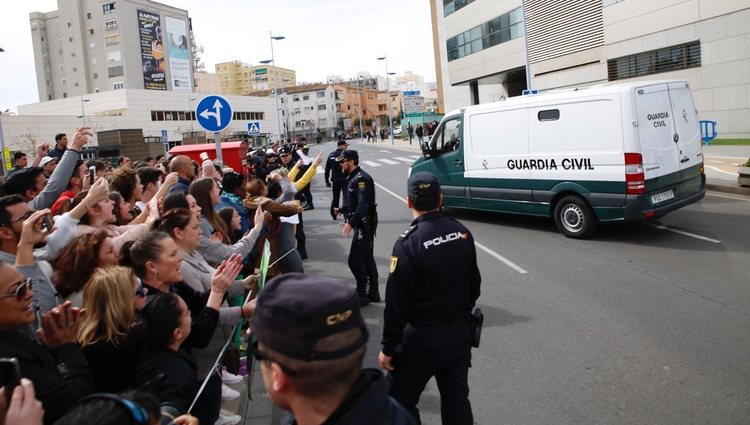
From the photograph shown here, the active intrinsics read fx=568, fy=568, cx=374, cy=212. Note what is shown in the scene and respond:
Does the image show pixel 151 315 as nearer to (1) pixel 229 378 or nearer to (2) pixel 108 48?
(1) pixel 229 378

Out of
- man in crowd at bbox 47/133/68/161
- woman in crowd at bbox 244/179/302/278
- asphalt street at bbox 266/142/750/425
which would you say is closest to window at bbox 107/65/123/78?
man in crowd at bbox 47/133/68/161

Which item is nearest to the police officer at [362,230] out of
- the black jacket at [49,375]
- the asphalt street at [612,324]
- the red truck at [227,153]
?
the asphalt street at [612,324]

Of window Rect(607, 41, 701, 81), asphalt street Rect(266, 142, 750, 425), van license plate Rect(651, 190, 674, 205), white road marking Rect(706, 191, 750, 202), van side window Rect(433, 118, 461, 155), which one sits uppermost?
window Rect(607, 41, 701, 81)

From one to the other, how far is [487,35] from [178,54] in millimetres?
74449

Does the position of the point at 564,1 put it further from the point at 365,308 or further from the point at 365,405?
the point at 365,405

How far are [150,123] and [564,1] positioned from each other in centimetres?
6379

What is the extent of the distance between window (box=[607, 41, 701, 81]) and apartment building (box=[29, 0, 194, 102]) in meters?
81.6

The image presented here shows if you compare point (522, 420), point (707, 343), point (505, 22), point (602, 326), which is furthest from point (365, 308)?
point (505, 22)

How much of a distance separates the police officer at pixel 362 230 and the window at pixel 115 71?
3758 inches

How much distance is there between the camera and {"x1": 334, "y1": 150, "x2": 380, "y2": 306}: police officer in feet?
22.8

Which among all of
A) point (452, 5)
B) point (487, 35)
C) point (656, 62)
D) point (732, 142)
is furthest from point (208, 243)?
point (452, 5)

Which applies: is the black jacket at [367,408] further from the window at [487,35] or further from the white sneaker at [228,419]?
the window at [487,35]

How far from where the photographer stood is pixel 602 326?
571 cm

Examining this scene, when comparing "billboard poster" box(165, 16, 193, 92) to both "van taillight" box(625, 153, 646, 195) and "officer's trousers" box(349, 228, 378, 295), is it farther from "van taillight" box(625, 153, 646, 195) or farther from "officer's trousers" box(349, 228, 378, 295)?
"officer's trousers" box(349, 228, 378, 295)
